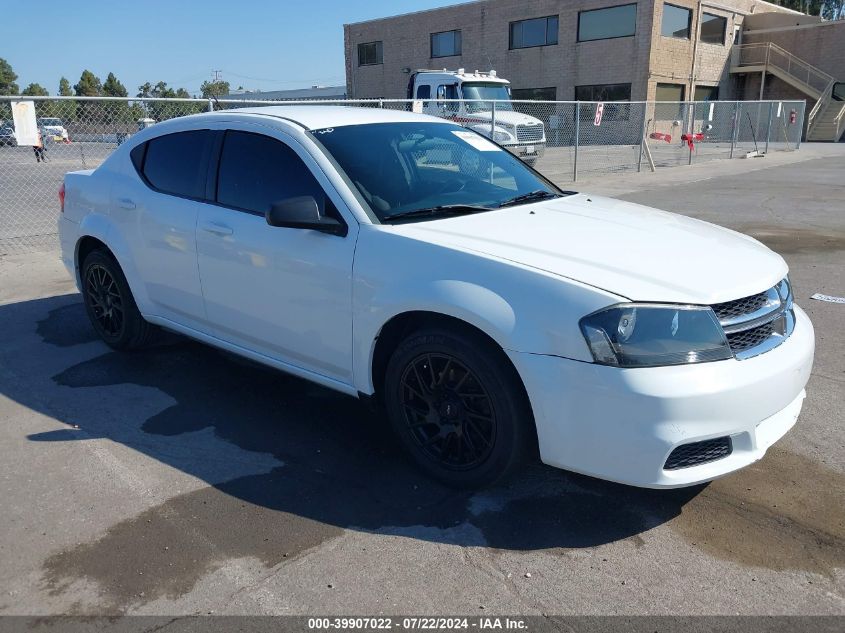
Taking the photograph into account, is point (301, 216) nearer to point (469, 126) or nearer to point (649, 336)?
point (649, 336)

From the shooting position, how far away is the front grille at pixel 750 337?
290 cm

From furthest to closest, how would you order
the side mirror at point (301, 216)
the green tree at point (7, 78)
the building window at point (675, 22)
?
the green tree at point (7, 78)
the building window at point (675, 22)
the side mirror at point (301, 216)

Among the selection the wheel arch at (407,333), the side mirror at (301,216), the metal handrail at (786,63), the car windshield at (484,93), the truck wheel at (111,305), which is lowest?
the truck wheel at (111,305)

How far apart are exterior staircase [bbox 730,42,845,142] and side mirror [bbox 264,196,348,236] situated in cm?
4250

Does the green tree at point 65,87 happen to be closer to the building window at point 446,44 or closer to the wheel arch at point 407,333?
the building window at point 446,44

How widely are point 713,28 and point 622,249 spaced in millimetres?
41669

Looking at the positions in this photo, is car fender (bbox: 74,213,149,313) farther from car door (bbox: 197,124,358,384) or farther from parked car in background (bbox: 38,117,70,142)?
parked car in background (bbox: 38,117,70,142)

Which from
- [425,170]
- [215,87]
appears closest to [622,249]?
[425,170]

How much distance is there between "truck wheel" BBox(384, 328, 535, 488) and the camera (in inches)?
119

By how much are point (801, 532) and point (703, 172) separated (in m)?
19.2

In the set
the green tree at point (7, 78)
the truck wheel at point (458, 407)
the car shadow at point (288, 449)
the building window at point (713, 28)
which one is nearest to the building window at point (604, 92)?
the building window at point (713, 28)

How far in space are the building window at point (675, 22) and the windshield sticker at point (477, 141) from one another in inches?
1335

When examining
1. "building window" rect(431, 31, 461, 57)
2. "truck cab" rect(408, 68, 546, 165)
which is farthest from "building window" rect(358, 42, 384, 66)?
"truck cab" rect(408, 68, 546, 165)

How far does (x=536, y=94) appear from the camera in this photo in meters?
39.2
